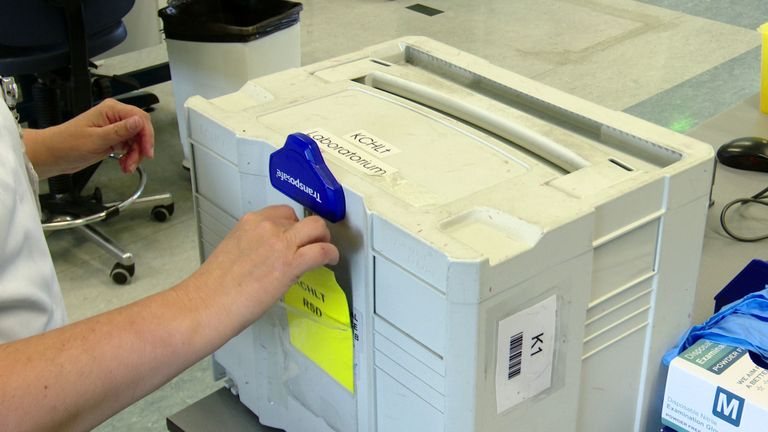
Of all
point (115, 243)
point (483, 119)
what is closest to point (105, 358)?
point (483, 119)

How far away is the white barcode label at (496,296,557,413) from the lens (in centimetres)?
69

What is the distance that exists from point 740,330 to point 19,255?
2.23 feet

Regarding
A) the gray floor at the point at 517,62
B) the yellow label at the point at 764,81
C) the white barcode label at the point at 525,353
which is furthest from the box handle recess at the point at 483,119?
the gray floor at the point at 517,62

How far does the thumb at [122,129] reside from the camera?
1.10 m

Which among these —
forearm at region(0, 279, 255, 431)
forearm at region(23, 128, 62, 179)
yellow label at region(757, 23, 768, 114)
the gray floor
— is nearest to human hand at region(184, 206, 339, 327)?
forearm at region(0, 279, 255, 431)

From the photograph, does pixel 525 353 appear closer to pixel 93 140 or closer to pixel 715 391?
pixel 715 391

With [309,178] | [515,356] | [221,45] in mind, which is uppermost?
[309,178]

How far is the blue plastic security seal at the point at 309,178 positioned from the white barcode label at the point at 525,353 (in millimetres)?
171

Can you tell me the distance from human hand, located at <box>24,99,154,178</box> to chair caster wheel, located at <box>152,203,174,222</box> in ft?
4.90

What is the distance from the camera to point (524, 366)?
710 mm

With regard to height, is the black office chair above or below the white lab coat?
below

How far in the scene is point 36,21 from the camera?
214cm

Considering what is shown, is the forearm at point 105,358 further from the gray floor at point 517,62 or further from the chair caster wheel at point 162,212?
the chair caster wheel at point 162,212

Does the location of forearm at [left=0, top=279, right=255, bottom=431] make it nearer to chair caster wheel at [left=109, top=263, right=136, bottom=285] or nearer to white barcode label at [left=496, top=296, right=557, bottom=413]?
white barcode label at [left=496, top=296, right=557, bottom=413]
